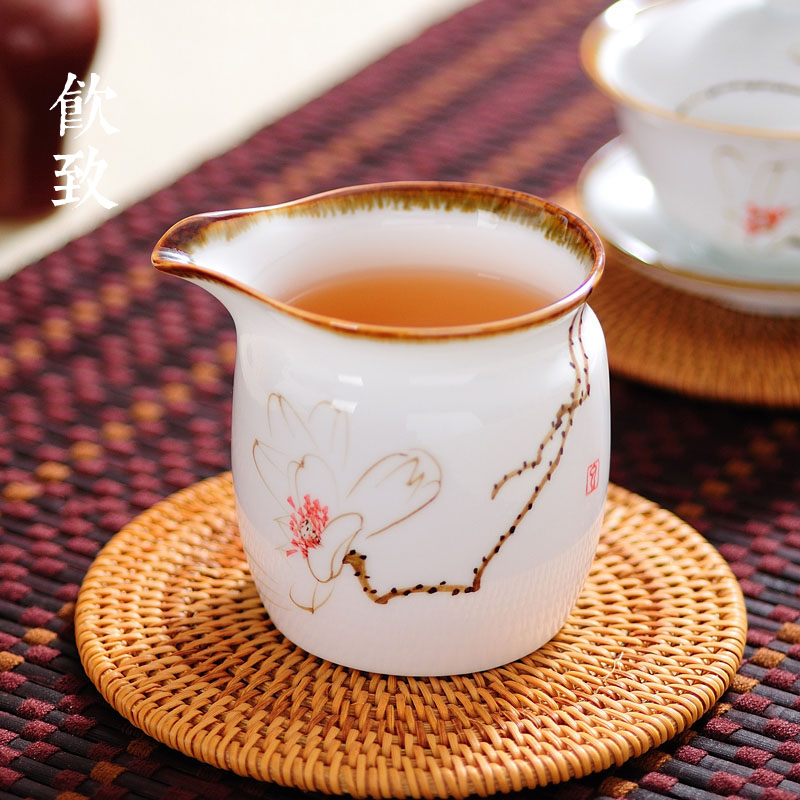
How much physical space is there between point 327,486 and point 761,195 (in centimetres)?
38

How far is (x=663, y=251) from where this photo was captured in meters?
0.75

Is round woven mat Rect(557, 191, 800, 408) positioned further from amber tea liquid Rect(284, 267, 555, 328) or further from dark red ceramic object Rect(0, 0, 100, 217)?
dark red ceramic object Rect(0, 0, 100, 217)

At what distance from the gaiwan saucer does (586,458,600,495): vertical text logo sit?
26 cm

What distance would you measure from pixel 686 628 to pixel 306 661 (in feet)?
0.56

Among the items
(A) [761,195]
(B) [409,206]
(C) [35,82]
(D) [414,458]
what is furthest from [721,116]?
(C) [35,82]

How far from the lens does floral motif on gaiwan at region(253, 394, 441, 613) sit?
17.7 inches

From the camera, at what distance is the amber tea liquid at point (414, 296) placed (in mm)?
536

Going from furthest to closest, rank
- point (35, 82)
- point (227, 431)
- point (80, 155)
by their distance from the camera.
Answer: point (80, 155), point (35, 82), point (227, 431)

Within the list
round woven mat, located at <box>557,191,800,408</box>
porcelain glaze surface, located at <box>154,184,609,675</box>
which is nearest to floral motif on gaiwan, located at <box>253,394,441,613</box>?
porcelain glaze surface, located at <box>154,184,609,675</box>

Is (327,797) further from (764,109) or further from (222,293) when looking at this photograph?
(764,109)

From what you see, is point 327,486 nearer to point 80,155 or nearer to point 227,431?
point 227,431

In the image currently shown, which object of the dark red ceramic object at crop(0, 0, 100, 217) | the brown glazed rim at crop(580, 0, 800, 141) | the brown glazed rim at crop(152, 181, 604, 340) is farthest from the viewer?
the dark red ceramic object at crop(0, 0, 100, 217)

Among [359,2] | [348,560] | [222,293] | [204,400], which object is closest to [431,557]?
[348,560]

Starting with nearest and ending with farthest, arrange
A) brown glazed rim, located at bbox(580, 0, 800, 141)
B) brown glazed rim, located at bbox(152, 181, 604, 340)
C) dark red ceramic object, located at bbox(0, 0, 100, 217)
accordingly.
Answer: brown glazed rim, located at bbox(152, 181, 604, 340) < brown glazed rim, located at bbox(580, 0, 800, 141) < dark red ceramic object, located at bbox(0, 0, 100, 217)
